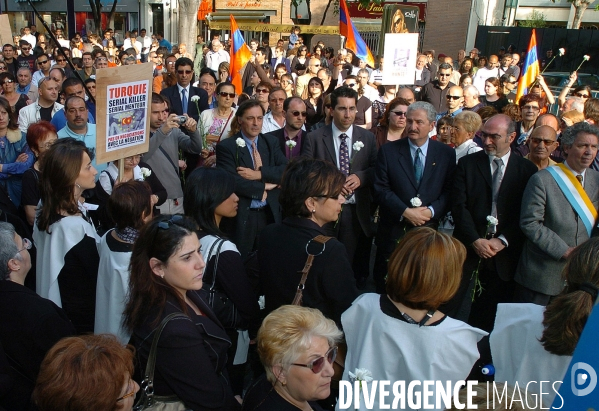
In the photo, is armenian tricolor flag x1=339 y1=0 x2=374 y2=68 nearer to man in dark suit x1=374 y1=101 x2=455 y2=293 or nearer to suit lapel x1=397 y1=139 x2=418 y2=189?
man in dark suit x1=374 y1=101 x2=455 y2=293

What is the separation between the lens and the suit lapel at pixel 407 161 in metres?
4.93

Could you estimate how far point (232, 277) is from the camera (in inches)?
124

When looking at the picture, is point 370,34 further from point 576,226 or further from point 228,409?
point 228,409

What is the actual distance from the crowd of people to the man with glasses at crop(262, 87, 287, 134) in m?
0.62

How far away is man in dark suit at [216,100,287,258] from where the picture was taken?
17.0 ft

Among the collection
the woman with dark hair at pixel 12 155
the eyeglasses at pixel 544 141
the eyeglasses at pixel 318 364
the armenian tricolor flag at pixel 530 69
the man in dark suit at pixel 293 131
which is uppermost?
the armenian tricolor flag at pixel 530 69

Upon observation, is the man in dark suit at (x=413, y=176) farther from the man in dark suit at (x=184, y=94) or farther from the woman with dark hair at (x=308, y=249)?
the man in dark suit at (x=184, y=94)

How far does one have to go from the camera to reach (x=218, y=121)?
6.76 metres

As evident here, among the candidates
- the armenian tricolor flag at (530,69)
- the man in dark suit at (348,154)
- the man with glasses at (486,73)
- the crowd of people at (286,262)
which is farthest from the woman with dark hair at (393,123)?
the man with glasses at (486,73)

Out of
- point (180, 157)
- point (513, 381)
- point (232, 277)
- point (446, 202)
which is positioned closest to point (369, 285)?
point (446, 202)

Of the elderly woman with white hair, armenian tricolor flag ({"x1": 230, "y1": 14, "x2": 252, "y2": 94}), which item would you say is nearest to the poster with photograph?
armenian tricolor flag ({"x1": 230, "y1": 14, "x2": 252, "y2": 94})

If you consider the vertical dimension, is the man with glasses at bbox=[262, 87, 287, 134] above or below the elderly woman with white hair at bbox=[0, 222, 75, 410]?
above

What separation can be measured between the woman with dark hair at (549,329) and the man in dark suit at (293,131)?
3.58 m

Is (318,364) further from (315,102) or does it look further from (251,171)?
(315,102)
